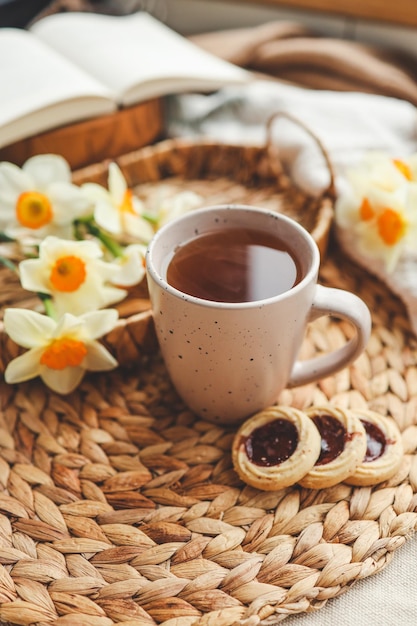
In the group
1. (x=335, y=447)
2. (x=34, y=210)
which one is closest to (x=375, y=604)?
(x=335, y=447)

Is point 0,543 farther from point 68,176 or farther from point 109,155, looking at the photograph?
point 109,155

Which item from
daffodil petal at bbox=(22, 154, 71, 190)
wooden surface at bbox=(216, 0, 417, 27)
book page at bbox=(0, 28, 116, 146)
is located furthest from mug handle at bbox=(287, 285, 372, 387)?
wooden surface at bbox=(216, 0, 417, 27)

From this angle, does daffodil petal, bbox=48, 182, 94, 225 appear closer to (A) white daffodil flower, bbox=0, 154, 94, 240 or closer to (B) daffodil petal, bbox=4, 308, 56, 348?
(A) white daffodil flower, bbox=0, 154, 94, 240

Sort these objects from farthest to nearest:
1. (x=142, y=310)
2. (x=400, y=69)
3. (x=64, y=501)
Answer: (x=400, y=69) → (x=142, y=310) → (x=64, y=501)

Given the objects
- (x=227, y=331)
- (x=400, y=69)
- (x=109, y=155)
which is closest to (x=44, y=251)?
(x=227, y=331)

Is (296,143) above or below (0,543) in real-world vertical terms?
above

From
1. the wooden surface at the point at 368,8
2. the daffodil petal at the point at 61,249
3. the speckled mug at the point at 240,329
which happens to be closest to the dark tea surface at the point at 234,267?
the speckled mug at the point at 240,329
